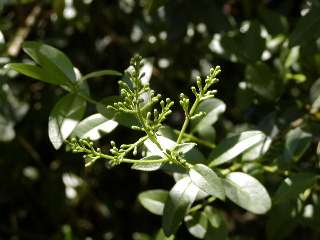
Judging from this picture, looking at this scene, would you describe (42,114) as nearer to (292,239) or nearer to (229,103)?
(229,103)

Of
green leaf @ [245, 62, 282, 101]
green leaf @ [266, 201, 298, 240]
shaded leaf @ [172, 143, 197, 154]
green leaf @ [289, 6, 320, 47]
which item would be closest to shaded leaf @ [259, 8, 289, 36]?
green leaf @ [245, 62, 282, 101]

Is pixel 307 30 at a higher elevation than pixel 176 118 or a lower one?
higher

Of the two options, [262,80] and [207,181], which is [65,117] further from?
[262,80]

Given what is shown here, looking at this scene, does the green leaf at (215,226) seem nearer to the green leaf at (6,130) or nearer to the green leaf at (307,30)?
the green leaf at (307,30)

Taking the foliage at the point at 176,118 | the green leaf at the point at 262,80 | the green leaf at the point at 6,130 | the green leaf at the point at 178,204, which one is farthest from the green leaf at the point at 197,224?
the green leaf at the point at 6,130

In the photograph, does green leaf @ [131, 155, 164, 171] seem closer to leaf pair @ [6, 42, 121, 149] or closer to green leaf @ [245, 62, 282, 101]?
leaf pair @ [6, 42, 121, 149]

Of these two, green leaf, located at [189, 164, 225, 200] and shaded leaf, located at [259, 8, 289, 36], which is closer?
green leaf, located at [189, 164, 225, 200]

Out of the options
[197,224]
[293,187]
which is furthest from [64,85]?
[293,187]
